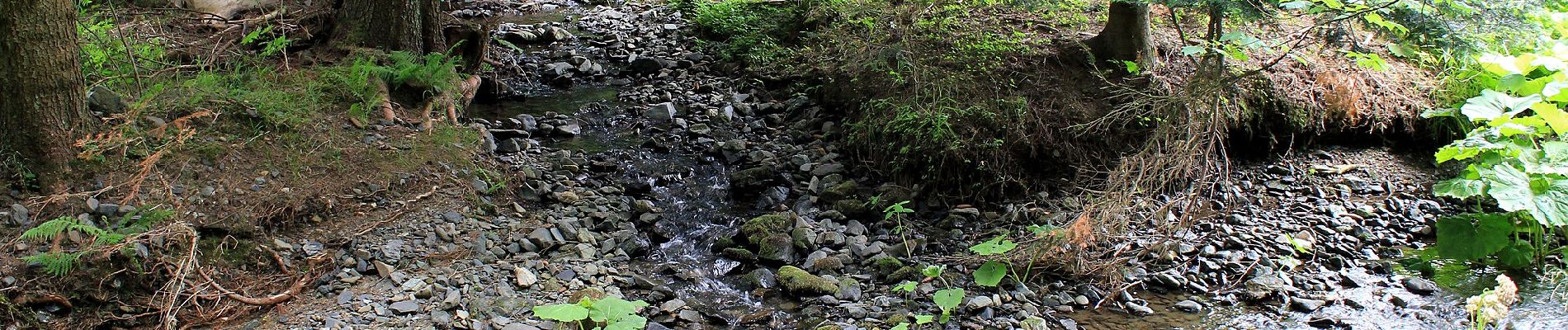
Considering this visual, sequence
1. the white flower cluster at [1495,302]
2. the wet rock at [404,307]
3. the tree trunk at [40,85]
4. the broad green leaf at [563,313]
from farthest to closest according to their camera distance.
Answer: the wet rock at [404,307] < the tree trunk at [40,85] < the broad green leaf at [563,313] < the white flower cluster at [1495,302]

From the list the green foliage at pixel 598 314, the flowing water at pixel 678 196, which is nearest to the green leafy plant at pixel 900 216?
the flowing water at pixel 678 196

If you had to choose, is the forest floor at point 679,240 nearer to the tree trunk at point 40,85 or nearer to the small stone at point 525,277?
the small stone at point 525,277

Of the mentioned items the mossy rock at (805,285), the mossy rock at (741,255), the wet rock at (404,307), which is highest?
the wet rock at (404,307)

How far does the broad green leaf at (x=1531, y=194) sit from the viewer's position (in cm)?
400

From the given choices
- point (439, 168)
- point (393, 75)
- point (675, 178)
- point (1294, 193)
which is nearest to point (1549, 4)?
point (1294, 193)

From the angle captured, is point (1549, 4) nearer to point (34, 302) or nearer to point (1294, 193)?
point (1294, 193)

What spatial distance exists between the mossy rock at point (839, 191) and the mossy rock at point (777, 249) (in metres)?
0.60

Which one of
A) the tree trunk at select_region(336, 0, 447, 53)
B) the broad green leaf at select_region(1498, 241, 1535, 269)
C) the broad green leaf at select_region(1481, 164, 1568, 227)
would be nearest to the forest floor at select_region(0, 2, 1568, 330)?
the broad green leaf at select_region(1498, 241, 1535, 269)

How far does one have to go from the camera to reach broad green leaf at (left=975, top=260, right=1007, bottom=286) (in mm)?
4156

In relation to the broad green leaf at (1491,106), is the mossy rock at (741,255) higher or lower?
lower

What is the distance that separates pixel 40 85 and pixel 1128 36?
5138mm

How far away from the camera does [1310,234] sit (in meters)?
4.76

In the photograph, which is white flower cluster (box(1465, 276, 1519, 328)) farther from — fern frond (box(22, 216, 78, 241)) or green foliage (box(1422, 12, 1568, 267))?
fern frond (box(22, 216, 78, 241))

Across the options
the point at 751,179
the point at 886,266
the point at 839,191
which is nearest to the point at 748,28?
the point at 751,179
